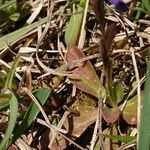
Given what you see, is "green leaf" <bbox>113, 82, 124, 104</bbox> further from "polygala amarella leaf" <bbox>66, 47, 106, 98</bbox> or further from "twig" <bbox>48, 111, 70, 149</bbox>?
"twig" <bbox>48, 111, 70, 149</bbox>

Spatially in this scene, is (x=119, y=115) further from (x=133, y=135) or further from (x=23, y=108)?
(x=23, y=108)

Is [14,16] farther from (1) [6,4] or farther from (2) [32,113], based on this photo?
(2) [32,113]

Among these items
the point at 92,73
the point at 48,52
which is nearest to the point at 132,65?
the point at 92,73

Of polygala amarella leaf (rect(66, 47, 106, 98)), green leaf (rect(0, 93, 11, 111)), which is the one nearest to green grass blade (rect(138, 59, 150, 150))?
polygala amarella leaf (rect(66, 47, 106, 98))

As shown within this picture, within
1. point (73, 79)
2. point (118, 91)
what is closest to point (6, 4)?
point (73, 79)

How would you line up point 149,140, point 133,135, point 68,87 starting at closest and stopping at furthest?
point 149,140
point 133,135
point 68,87
